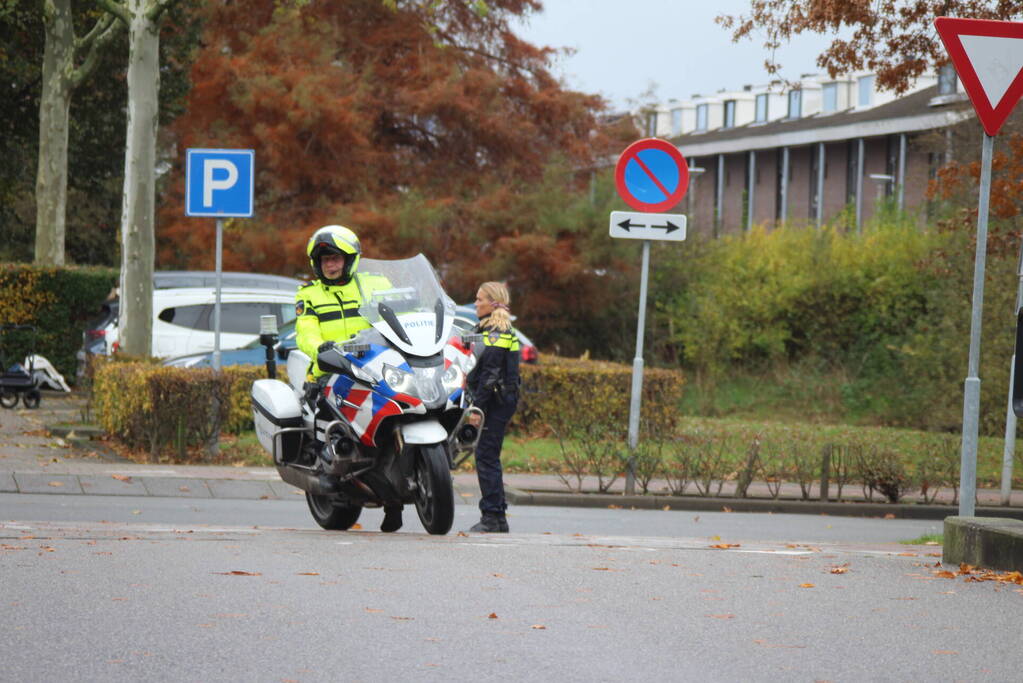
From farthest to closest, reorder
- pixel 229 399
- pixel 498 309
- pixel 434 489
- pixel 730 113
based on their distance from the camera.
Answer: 1. pixel 730 113
2. pixel 229 399
3. pixel 498 309
4. pixel 434 489

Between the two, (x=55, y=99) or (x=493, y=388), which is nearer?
(x=493, y=388)

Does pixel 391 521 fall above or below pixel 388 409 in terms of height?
below

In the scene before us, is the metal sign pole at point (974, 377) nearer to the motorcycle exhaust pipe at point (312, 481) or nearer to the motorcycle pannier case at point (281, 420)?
the motorcycle exhaust pipe at point (312, 481)

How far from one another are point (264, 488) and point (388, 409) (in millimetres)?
5366

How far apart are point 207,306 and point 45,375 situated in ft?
9.07

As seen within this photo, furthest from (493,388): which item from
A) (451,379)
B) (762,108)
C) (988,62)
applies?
(762,108)

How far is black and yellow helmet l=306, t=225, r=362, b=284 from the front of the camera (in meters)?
10.1

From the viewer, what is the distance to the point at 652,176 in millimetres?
14906

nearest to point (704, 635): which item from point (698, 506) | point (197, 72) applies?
point (698, 506)

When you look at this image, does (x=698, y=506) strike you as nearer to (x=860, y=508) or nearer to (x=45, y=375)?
(x=860, y=508)

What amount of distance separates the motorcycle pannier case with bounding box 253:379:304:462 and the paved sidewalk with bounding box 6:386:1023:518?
3.60 m

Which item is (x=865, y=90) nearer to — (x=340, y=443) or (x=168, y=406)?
(x=168, y=406)

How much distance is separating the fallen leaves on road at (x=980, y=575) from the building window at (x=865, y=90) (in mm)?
57576

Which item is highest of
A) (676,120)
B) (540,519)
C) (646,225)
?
(676,120)
